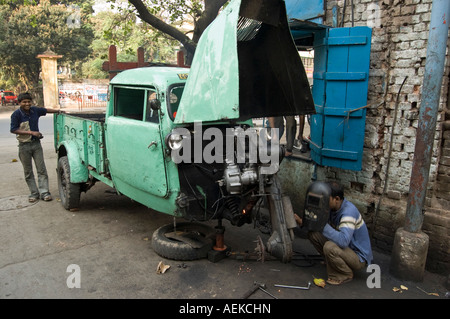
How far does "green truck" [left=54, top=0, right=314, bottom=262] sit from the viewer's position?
3613 mm

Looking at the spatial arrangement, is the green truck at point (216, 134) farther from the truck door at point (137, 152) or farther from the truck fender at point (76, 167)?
the truck fender at point (76, 167)

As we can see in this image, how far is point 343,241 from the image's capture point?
358 centimetres

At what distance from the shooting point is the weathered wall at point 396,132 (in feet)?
13.6

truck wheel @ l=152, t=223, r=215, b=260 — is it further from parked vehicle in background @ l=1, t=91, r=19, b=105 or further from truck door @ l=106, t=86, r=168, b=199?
parked vehicle in background @ l=1, t=91, r=19, b=105

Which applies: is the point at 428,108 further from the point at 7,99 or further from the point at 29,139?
the point at 7,99

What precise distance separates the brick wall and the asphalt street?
51cm

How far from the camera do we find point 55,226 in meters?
5.21

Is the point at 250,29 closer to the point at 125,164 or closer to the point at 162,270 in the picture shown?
the point at 125,164

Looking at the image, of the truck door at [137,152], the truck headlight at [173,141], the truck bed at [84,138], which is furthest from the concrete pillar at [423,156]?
the truck bed at [84,138]

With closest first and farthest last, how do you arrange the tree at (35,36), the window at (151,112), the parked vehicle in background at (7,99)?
1. the window at (151,112)
2. the tree at (35,36)
3. the parked vehicle in background at (7,99)

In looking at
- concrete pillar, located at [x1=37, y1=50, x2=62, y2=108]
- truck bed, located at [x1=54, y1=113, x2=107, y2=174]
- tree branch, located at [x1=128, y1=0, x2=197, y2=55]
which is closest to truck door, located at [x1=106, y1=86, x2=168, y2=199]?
truck bed, located at [x1=54, y1=113, x2=107, y2=174]

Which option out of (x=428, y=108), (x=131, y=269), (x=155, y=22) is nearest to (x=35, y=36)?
(x=155, y=22)

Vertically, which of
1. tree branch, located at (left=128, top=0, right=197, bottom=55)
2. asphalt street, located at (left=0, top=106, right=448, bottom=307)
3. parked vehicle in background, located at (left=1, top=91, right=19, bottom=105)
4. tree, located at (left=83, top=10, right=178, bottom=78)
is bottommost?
asphalt street, located at (left=0, top=106, right=448, bottom=307)

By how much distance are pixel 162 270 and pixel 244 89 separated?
2.22 m
